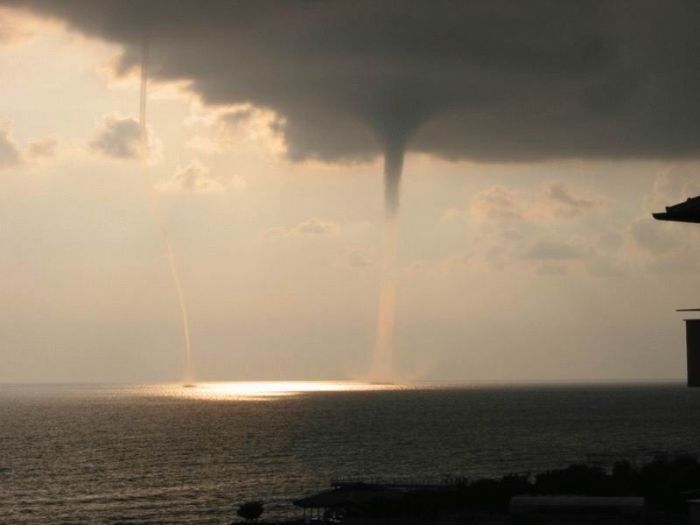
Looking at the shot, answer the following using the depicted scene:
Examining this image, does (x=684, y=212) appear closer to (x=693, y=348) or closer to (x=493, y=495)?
(x=693, y=348)

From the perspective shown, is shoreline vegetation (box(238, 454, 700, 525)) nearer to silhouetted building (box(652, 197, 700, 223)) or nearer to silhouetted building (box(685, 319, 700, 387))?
silhouetted building (box(652, 197, 700, 223))

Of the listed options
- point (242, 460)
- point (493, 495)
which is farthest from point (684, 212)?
point (242, 460)

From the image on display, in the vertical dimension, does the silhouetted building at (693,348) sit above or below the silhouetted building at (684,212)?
below

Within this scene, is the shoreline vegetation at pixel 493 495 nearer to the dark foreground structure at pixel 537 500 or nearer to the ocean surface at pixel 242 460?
the dark foreground structure at pixel 537 500

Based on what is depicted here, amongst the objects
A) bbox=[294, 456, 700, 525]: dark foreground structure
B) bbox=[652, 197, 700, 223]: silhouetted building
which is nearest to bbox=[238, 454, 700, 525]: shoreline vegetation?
bbox=[294, 456, 700, 525]: dark foreground structure

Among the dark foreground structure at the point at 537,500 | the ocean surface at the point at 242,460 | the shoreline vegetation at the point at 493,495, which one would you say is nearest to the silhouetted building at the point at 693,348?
the dark foreground structure at the point at 537,500

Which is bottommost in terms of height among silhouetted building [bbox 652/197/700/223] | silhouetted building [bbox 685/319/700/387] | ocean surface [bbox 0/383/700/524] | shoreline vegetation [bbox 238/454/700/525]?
ocean surface [bbox 0/383/700/524]
